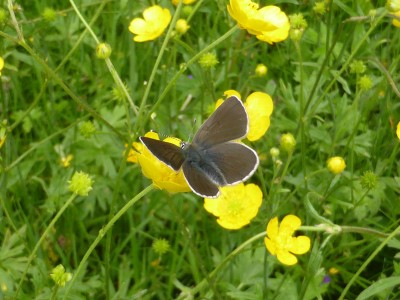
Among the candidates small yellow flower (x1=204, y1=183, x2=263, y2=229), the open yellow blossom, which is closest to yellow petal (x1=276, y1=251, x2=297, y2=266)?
small yellow flower (x1=204, y1=183, x2=263, y2=229)

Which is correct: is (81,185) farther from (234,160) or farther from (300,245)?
(300,245)

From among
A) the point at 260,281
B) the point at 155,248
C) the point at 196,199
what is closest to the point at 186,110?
the point at 196,199

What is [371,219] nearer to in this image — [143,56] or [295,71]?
[295,71]

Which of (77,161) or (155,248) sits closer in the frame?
(155,248)

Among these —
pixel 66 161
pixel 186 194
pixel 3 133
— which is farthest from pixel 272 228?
pixel 66 161

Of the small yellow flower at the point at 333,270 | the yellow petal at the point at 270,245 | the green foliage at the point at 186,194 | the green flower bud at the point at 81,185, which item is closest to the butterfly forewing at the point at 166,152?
the green flower bud at the point at 81,185

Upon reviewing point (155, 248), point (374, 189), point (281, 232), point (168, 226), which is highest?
point (281, 232)
